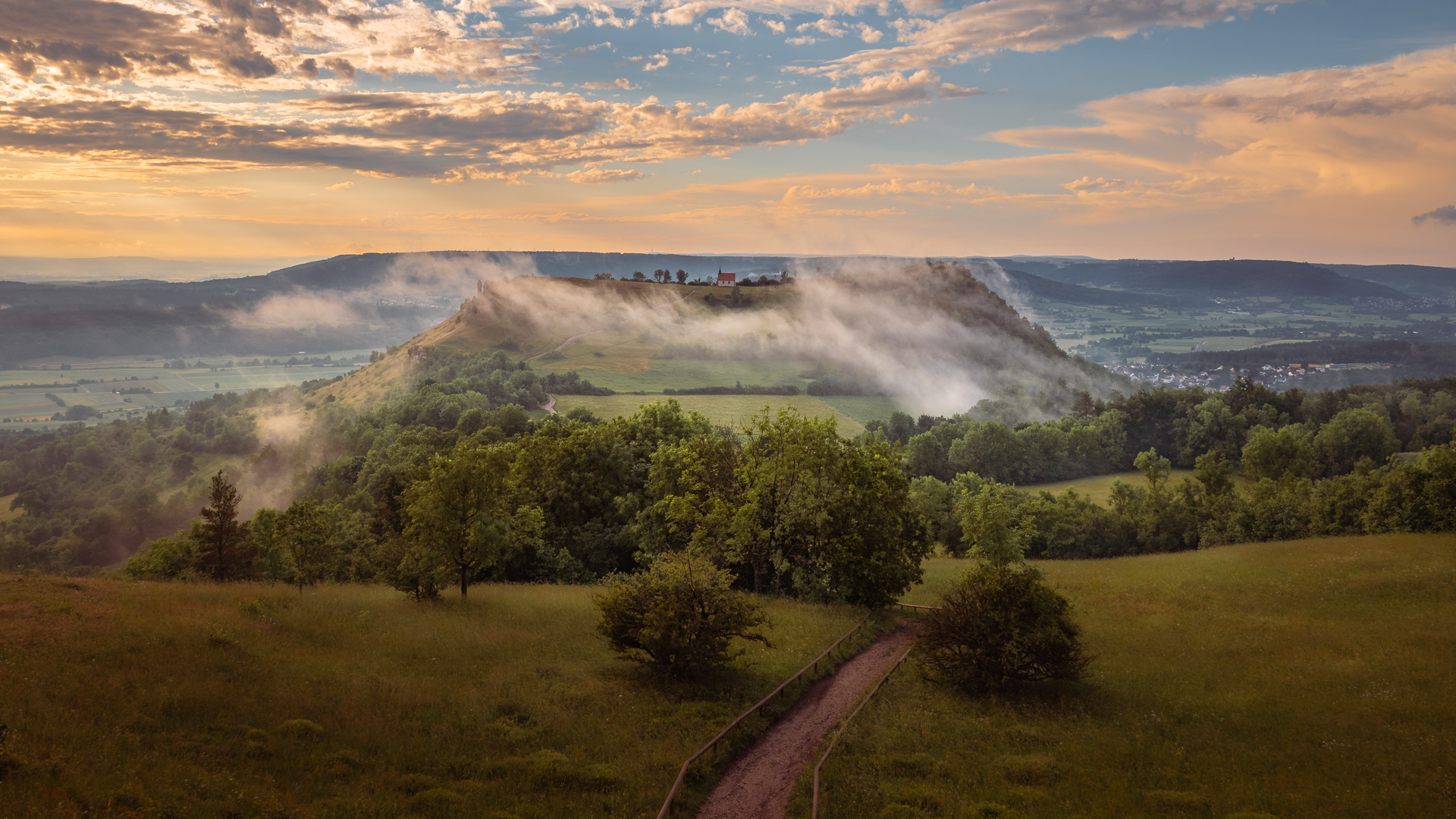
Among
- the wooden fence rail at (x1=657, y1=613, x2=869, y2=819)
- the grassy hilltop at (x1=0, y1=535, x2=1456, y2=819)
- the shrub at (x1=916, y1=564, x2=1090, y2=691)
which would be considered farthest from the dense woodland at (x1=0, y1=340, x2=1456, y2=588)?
the shrub at (x1=916, y1=564, x2=1090, y2=691)

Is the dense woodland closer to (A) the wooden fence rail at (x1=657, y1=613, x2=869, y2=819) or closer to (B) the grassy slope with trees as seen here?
(B) the grassy slope with trees

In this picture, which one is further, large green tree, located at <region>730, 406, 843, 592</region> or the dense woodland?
large green tree, located at <region>730, 406, 843, 592</region>

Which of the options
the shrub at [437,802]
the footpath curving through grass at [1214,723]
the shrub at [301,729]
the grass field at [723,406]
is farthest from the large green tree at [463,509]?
the grass field at [723,406]

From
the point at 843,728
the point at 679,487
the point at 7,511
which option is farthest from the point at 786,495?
the point at 7,511

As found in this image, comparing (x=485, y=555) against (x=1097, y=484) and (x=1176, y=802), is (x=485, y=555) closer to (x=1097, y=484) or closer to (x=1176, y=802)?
(x=1176, y=802)

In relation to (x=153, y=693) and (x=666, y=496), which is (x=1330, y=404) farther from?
(x=153, y=693)

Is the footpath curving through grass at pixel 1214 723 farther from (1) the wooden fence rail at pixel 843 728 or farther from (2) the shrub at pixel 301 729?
(2) the shrub at pixel 301 729
